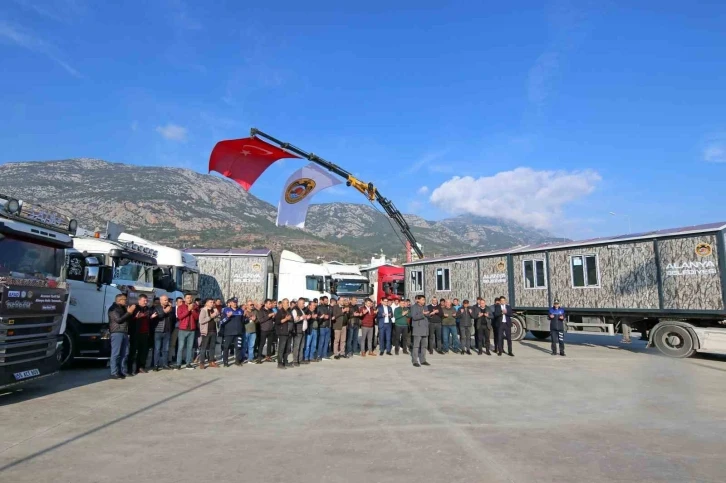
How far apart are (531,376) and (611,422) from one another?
367 centimetres

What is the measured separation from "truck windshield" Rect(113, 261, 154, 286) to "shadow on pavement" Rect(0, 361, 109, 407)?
7.29ft

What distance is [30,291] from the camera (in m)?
7.16

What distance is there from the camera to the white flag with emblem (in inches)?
858

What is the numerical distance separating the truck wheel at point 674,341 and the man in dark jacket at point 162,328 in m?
13.4

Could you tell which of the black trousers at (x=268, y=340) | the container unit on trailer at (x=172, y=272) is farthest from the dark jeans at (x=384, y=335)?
the container unit on trailer at (x=172, y=272)

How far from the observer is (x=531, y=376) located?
9734 millimetres

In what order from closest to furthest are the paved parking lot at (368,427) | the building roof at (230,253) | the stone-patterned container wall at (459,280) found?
the paved parking lot at (368,427), the stone-patterned container wall at (459,280), the building roof at (230,253)

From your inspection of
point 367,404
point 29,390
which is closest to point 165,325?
point 29,390

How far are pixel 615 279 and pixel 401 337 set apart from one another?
7.04m

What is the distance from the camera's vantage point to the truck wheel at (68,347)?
9969 mm

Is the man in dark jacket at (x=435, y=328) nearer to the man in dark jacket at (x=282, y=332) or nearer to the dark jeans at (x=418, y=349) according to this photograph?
the dark jeans at (x=418, y=349)

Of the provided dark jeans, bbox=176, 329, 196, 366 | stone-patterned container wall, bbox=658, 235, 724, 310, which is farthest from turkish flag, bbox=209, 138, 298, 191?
stone-patterned container wall, bbox=658, 235, 724, 310

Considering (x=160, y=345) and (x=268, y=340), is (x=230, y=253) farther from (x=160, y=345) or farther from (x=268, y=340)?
(x=160, y=345)

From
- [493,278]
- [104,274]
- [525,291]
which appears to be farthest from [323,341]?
[493,278]
